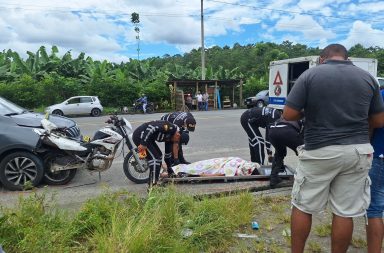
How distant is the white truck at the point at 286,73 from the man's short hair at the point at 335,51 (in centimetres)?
1464

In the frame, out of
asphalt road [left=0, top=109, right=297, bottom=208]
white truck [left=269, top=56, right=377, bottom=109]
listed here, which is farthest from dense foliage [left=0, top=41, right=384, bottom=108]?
asphalt road [left=0, top=109, right=297, bottom=208]

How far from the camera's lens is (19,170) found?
237 inches

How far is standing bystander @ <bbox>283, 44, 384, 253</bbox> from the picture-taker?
9.34 feet

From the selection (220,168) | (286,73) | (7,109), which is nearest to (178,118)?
(220,168)

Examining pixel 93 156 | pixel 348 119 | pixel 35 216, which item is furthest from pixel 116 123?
pixel 348 119

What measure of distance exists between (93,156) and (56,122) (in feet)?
4.35

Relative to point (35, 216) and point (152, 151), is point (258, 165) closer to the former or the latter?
point (152, 151)

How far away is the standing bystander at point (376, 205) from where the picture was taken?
3094mm

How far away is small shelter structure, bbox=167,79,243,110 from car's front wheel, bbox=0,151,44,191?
26.1 metres

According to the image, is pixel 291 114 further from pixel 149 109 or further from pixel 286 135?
pixel 149 109

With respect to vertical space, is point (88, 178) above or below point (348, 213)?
below

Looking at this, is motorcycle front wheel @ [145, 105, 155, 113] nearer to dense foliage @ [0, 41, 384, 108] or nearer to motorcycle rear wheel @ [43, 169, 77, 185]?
dense foliage @ [0, 41, 384, 108]

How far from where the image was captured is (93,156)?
6.35 meters

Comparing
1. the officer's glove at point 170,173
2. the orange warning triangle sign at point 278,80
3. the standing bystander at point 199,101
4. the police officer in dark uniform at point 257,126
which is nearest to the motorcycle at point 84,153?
the officer's glove at point 170,173
